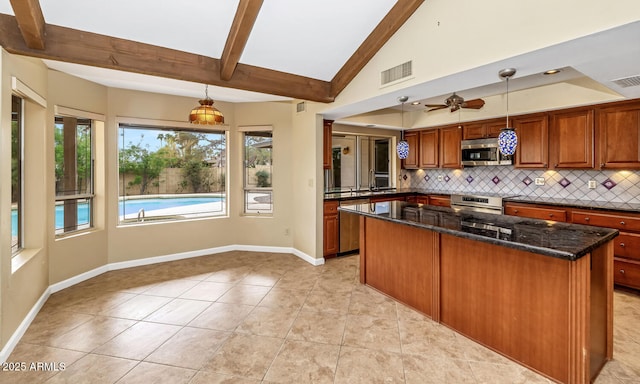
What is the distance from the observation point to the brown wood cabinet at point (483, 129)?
492cm

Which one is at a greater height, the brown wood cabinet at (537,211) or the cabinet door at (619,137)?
the cabinet door at (619,137)

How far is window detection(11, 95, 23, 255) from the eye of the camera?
2.90 m

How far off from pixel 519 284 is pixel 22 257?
172 inches

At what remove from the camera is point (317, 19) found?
9.74 ft

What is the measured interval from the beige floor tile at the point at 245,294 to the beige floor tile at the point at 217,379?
3.78 feet

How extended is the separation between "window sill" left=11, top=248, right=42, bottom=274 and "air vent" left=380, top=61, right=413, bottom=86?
3.85 m

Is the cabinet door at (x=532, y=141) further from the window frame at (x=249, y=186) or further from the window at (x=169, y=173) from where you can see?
the window at (x=169, y=173)

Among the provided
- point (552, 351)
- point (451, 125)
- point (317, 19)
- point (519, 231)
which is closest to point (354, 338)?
point (552, 351)

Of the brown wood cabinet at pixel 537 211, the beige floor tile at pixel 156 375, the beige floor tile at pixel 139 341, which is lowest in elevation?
the beige floor tile at pixel 156 375

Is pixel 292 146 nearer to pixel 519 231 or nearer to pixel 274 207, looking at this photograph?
pixel 274 207

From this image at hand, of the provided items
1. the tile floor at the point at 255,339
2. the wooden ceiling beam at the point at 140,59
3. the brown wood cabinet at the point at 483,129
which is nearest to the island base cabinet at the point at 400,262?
the tile floor at the point at 255,339

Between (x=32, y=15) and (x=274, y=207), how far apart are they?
3667mm

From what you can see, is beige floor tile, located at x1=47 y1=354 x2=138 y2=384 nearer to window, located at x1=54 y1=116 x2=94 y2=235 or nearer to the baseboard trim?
the baseboard trim

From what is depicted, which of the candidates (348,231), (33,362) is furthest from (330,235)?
(33,362)
